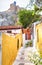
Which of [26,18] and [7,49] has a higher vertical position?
[26,18]

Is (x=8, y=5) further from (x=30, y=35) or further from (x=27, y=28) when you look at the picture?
(x=30, y=35)

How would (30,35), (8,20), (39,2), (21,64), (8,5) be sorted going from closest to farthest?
1. (39,2)
2. (21,64)
3. (8,5)
4. (8,20)
5. (30,35)

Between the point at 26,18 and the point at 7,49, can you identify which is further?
the point at 26,18

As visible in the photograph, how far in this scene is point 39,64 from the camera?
2305 millimetres

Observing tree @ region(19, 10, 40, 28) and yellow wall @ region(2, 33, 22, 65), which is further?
tree @ region(19, 10, 40, 28)

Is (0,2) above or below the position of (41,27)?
above

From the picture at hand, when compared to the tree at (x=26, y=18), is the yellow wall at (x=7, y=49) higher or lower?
lower

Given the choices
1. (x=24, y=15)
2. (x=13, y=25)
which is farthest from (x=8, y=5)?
(x=24, y=15)

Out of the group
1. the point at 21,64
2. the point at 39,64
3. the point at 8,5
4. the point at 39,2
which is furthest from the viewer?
the point at 8,5

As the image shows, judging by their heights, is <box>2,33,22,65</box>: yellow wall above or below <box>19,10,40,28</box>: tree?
below

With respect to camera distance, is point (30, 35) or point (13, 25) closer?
point (13, 25)

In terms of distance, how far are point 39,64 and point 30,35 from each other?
171 inches

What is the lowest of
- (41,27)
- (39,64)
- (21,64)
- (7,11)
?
(21,64)

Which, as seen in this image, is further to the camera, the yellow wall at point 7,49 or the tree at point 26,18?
the tree at point 26,18
